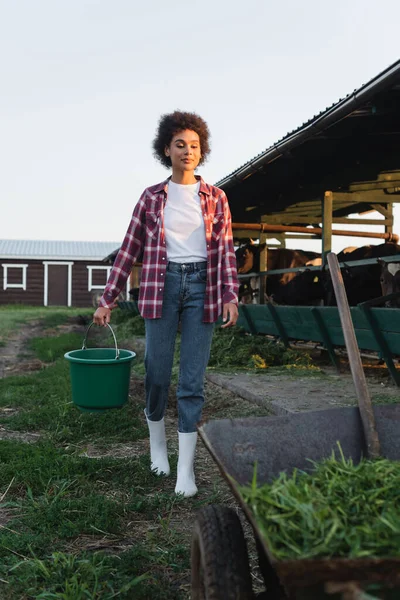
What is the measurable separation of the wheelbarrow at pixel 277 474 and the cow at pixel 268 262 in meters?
9.66

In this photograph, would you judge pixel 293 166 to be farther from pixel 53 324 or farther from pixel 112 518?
pixel 53 324

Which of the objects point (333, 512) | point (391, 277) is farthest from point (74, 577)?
point (391, 277)

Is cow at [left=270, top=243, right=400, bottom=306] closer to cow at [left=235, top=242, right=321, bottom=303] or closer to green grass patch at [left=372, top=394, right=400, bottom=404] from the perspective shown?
cow at [left=235, top=242, right=321, bottom=303]

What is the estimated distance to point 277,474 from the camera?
1988 millimetres

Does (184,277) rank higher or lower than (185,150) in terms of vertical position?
lower

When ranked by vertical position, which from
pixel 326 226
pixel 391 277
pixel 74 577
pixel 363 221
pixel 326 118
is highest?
pixel 326 118

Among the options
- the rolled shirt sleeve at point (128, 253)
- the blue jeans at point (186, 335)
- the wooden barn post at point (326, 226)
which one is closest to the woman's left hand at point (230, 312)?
the blue jeans at point (186, 335)

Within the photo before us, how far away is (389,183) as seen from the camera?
955 cm

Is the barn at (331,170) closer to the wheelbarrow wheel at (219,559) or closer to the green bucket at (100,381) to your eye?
the green bucket at (100,381)

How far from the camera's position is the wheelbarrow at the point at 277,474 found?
1.24 meters

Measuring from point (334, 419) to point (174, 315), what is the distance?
1356 mm

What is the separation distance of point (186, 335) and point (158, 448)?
685 millimetres

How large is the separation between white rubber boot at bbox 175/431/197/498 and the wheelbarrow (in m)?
1.24

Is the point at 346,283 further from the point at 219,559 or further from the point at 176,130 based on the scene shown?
the point at 219,559
